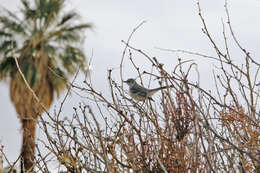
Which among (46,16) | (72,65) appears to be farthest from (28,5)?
(72,65)

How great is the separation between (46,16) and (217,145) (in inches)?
543

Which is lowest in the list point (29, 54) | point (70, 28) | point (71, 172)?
point (71, 172)

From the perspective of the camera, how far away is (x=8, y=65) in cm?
1441

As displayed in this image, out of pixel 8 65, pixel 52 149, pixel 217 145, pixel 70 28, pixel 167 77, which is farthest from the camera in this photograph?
pixel 70 28

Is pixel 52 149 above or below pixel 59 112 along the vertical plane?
below

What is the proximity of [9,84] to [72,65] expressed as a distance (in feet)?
8.68

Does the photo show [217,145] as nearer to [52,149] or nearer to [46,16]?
[52,149]

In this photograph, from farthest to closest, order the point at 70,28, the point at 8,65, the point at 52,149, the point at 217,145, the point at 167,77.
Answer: the point at 70,28
the point at 8,65
the point at 217,145
the point at 52,149
the point at 167,77

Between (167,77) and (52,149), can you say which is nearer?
(167,77)

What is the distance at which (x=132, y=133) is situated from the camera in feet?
6.92

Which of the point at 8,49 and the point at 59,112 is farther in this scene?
the point at 8,49

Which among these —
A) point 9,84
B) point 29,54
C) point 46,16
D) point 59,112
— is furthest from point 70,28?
point 59,112

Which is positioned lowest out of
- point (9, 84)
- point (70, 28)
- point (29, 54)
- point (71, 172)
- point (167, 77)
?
point (71, 172)

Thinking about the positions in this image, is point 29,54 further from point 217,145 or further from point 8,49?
point 217,145
